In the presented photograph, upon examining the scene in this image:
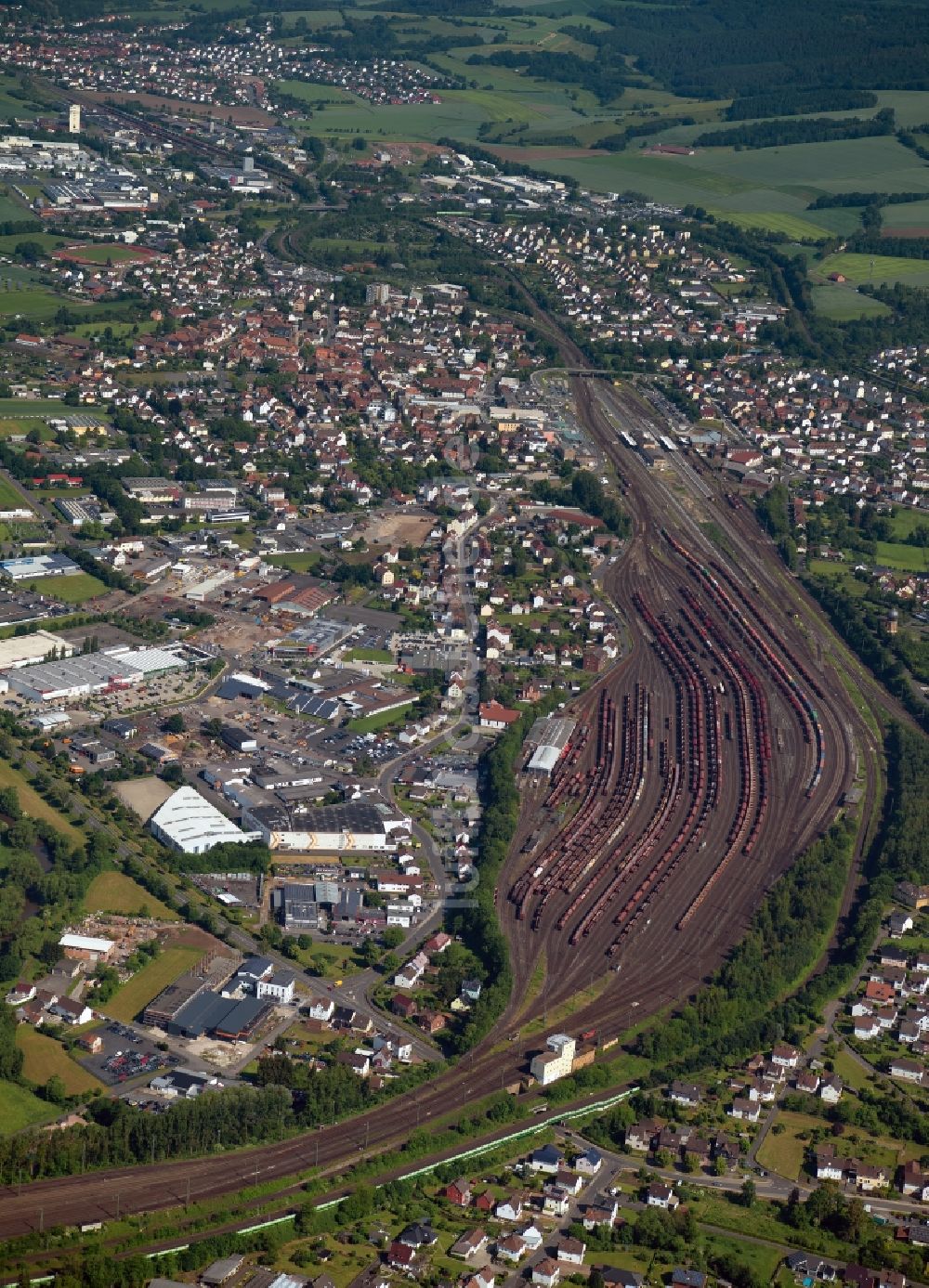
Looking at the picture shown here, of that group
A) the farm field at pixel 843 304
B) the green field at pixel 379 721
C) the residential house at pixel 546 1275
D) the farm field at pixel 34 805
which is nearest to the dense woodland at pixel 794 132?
the farm field at pixel 843 304

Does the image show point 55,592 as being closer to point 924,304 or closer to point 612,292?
point 612,292

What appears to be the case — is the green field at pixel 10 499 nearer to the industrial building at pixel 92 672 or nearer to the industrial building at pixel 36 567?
the industrial building at pixel 36 567

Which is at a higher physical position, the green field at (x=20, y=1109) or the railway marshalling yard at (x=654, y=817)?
the green field at (x=20, y=1109)

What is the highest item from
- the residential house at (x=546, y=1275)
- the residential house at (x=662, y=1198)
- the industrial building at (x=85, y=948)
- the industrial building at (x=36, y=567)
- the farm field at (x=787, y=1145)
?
the residential house at (x=546, y=1275)

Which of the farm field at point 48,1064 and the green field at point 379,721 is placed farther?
the green field at point 379,721

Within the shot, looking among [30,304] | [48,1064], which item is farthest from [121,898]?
[30,304]

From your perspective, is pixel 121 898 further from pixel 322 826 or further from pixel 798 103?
pixel 798 103
